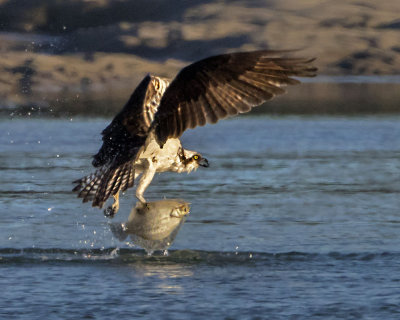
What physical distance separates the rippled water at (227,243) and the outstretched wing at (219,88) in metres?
1.15

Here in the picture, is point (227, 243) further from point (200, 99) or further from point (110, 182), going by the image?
point (200, 99)

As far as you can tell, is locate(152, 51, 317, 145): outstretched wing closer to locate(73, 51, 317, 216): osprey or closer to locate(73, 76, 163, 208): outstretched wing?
locate(73, 51, 317, 216): osprey

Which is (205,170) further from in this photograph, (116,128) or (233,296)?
(233,296)

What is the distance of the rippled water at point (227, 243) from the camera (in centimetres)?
683

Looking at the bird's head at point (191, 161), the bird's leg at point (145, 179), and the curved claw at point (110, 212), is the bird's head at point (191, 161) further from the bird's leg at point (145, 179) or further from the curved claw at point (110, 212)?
the curved claw at point (110, 212)

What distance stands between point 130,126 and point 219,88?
0.98m

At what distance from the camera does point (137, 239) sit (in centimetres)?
805

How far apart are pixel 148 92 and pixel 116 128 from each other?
38 centimetres

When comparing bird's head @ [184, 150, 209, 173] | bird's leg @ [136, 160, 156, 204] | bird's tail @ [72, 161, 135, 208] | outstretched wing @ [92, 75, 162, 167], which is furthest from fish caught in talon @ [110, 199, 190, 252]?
bird's head @ [184, 150, 209, 173]

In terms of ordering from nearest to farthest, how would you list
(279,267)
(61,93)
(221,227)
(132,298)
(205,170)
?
(132,298)
(279,267)
(221,227)
(205,170)
(61,93)

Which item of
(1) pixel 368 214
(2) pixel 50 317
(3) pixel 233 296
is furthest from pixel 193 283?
(1) pixel 368 214

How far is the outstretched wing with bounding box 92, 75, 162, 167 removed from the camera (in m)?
8.09

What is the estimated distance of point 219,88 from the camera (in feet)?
24.9

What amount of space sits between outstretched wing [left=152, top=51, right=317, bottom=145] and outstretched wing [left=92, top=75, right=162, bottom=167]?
0.49 m
